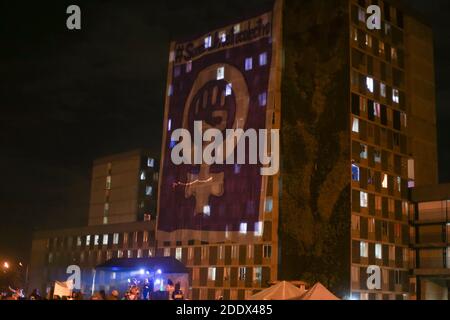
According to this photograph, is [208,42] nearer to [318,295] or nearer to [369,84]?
[369,84]

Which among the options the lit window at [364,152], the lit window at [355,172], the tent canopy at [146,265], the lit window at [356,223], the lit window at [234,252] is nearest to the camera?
the tent canopy at [146,265]

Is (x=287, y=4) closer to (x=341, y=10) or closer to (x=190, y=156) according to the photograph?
(x=341, y=10)

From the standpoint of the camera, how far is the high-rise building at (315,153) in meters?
70.1

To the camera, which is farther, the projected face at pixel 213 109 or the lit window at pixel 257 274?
the projected face at pixel 213 109

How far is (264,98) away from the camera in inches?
2948

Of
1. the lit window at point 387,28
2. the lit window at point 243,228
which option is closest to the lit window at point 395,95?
the lit window at point 387,28

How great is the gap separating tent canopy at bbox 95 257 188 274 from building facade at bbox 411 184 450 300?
92.7 feet

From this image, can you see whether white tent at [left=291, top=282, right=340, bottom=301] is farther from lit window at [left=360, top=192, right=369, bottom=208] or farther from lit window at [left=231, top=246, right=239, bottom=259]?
lit window at [left=231, top=246, right=239, bottom=259]

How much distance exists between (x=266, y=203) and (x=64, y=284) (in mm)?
41098

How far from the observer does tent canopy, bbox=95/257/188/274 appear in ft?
197

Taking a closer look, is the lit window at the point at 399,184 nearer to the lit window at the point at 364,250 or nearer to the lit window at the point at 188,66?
the lit window at the point at 364,250

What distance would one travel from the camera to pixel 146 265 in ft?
199

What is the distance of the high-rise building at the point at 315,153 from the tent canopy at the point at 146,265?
45.5ft
